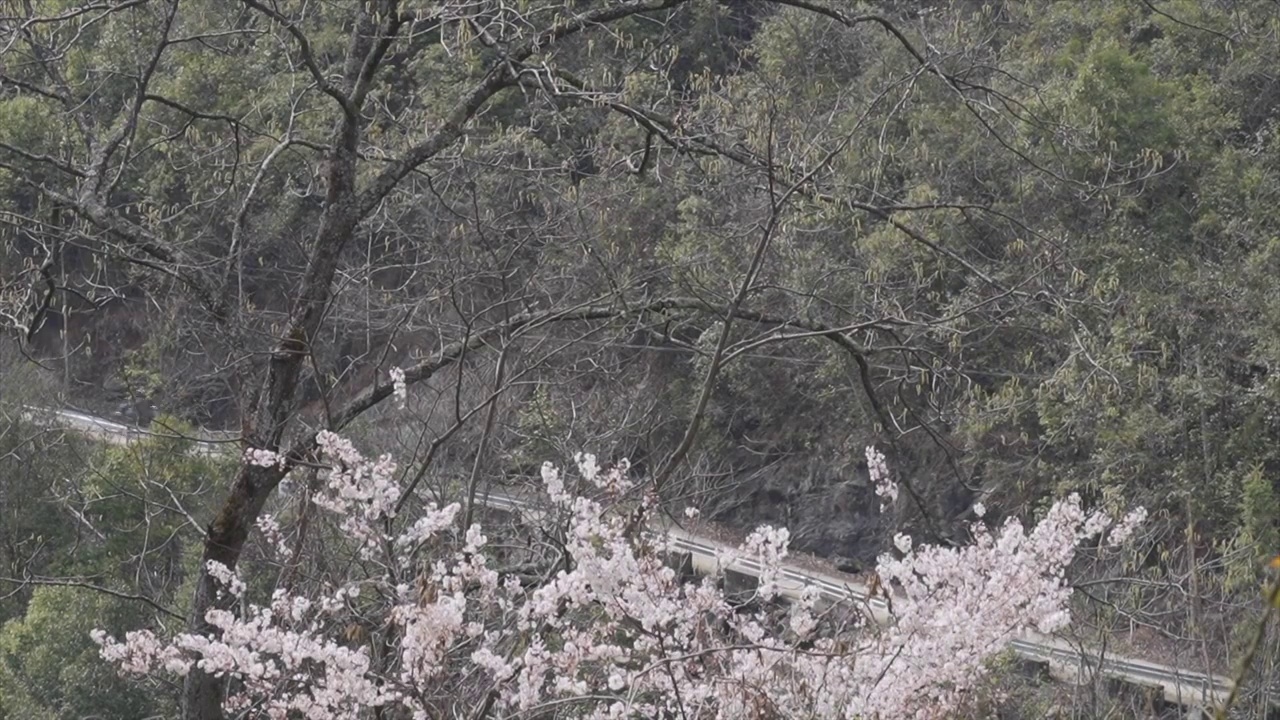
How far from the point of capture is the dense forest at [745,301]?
7.40m

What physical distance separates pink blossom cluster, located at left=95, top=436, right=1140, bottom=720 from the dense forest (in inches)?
45.4

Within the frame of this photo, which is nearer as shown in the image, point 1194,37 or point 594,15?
point 594,15

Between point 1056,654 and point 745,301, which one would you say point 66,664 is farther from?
point 1056,654

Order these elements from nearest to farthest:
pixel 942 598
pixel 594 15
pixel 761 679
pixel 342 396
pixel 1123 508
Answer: pixel 761 679 < pixel 942 598 < pixel 594 15 < pixel 1123 508 < pixel 342 396

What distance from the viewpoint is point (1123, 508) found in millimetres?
12711

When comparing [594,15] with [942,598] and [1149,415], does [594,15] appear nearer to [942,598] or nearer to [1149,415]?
[942,598]

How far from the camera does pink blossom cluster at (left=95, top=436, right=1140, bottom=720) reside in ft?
9.35

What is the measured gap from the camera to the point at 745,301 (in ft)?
26.5

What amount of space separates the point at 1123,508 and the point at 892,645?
10.5 meters

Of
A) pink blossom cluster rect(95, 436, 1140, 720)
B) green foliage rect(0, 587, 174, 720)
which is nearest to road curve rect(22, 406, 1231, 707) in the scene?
green foliage rect(0, 587, 174, 720)

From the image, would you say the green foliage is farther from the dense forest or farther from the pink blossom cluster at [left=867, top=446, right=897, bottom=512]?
the pink blossom cluster at [left=867, top=446, right=897, bottom=512]

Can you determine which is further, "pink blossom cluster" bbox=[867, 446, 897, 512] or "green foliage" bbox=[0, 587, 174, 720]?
"green foliage" bbox=[0, 587, 174, 720]

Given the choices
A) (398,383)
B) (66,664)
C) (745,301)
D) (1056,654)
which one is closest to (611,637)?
(398,383)

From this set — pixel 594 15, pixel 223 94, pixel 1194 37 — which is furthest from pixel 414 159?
pixel 1194 37
